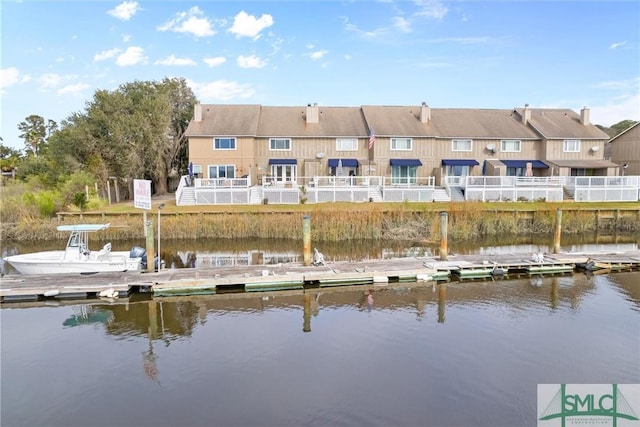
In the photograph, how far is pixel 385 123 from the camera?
136 ft

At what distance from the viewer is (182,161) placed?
4800 cm

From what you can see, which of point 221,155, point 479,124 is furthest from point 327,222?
point 479,124

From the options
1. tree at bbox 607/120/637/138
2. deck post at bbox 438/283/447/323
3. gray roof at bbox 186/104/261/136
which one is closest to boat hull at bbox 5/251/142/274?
deck post at bbox 438/283/447/323

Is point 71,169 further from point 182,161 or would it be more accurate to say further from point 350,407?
point 350,407

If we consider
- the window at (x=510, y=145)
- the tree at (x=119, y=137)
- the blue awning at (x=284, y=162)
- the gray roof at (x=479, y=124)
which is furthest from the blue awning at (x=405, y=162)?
the tree at (x=119, y=137)

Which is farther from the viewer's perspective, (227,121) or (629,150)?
(629,150)

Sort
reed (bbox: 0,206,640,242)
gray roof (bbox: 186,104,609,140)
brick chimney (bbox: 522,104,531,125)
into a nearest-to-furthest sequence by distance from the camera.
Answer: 1. reed (bbox: 0,206,640,242)
2. gray roof (bbox: 186,104,609,140)
3. brick chimney (bbox: 522,104,531,125)

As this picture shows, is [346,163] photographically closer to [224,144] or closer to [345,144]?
[345,144]

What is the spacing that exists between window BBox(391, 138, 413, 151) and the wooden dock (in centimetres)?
1991

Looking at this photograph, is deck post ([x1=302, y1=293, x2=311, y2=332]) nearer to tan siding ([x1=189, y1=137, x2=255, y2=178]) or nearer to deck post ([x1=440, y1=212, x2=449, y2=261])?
deck post ([x1=440, y1=212, x2=449, y2=261])

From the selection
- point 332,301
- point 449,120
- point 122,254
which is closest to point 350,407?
point 332,301

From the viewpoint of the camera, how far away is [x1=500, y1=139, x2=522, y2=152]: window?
4147cm

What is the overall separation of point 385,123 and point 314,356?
32.2 metres

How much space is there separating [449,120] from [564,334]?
32.6m
